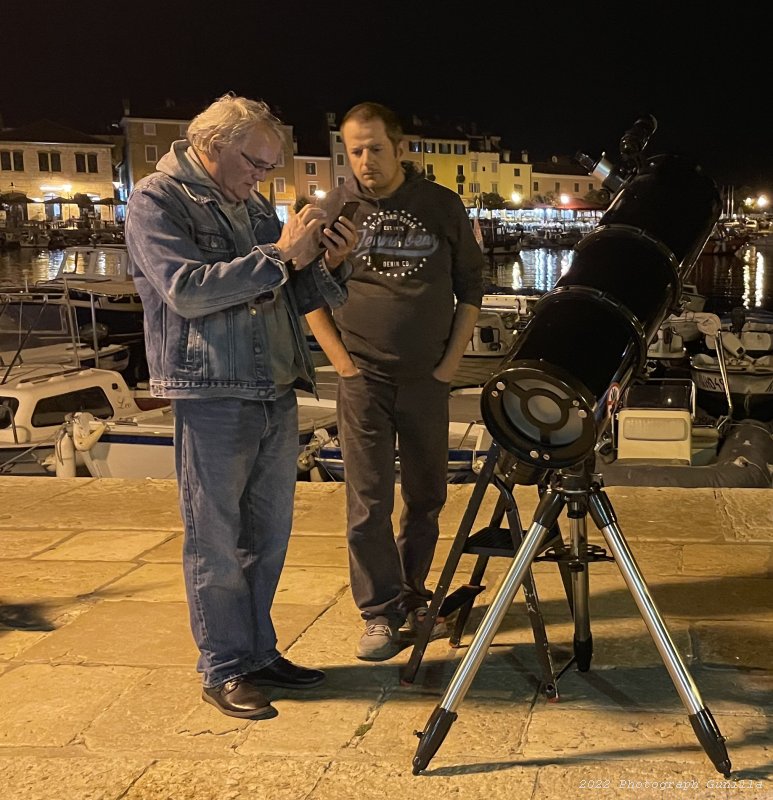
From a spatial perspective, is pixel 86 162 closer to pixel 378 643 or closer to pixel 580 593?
pixel 378 643

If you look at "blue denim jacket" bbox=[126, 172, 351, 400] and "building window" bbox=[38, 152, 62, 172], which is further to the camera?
"building window" bbox=[38, 152, 62, 172]

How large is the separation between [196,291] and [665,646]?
164 centimetres

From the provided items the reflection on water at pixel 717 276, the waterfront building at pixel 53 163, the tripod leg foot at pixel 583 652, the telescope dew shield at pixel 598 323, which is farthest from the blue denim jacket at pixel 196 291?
the waterfront building at pixel 53 163

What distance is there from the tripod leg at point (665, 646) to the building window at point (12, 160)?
93984 millimetres

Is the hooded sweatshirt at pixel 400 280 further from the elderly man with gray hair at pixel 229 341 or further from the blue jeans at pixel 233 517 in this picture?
the blue jeans at pixel 233 517

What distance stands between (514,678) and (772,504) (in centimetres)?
261

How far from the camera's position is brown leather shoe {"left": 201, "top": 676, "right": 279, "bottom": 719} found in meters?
3.25

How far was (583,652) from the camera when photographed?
3508 millimetres

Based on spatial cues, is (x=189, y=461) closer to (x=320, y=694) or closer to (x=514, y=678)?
(x=320, y=694)

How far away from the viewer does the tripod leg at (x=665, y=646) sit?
9.12ft

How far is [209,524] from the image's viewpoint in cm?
324

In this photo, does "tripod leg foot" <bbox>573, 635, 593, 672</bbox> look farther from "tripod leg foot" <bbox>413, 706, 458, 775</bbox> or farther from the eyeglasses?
the eyeglasses

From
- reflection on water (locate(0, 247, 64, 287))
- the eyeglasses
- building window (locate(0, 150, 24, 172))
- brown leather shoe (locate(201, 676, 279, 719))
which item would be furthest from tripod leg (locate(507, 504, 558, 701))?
building window (locate(0, 150, 24, 172))

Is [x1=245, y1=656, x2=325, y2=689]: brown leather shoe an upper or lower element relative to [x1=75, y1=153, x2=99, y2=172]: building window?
lower
